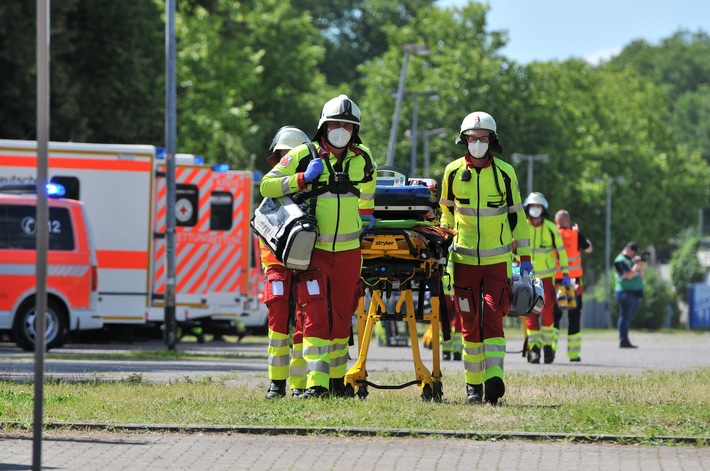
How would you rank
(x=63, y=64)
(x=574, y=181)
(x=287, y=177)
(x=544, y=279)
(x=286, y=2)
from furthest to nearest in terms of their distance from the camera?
(x=574, y=181)
(x=286, y=2)
(x=63, y=64)
(x=544, y=279)
(x=287, y=177)

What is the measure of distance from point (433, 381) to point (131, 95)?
25.4m

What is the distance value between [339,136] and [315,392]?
5.97ft

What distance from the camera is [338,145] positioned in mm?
11484

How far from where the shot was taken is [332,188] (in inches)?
448

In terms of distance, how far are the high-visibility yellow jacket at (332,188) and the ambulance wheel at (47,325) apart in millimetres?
10339

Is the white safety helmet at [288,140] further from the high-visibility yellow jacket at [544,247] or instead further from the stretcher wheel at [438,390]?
the high-visibility yellow jacket at [544,247]

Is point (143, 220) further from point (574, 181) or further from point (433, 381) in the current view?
point (574, 181)

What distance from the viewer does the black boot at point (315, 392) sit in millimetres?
11289

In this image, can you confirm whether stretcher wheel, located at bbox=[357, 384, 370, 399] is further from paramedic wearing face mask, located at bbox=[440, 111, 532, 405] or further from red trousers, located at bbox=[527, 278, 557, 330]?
red trousers, located at bbox=[527, 278, 557, 330]

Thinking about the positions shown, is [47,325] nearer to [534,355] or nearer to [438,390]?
[534,355]

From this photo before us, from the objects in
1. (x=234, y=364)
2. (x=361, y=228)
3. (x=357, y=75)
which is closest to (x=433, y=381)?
(x=361, y=228)

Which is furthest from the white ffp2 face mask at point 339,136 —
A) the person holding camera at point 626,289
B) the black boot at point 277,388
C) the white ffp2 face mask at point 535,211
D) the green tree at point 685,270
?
the green tree at point 685,270

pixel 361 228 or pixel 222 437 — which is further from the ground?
pixel 361 228

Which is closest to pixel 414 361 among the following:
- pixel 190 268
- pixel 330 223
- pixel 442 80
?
pixel 330 223
